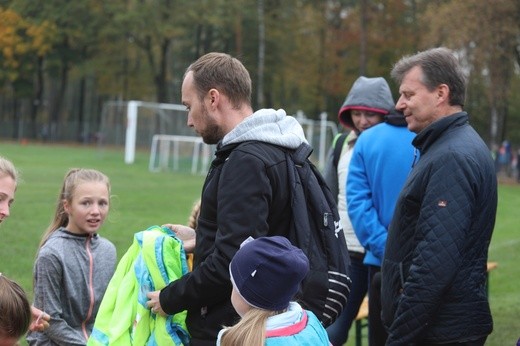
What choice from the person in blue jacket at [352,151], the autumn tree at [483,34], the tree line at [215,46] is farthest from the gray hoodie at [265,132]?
the tree line at [215,46]

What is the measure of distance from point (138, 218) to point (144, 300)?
13.9 metres

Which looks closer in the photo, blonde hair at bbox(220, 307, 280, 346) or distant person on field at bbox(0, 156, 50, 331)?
blonde hair at bbox(220, 307, 280, 346)

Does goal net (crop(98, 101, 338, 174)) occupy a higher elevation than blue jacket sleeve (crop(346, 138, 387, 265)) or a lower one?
lower

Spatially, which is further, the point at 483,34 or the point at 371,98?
the point at 483,34

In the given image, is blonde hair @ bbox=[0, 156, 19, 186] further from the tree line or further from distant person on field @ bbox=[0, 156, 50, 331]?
the tree line

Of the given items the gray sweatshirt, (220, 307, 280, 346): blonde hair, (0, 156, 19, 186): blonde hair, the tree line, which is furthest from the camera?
the tree line

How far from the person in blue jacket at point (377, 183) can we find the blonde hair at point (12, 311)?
291cm

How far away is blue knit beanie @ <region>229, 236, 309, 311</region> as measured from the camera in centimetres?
333

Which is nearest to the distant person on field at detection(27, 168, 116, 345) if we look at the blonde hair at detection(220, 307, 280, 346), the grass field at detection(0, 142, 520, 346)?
the blonde hair at detection(220, 307, 280, 346)

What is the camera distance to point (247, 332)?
317 centimetres

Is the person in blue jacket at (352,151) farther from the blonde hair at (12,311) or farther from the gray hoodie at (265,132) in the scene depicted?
the blonde hair at (12,311)

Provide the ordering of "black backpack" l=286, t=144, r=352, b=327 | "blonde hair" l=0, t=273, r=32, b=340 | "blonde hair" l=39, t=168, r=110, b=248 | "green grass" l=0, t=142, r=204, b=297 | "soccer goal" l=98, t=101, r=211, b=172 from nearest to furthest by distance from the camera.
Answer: "blonde hair" l=0, t=273, r=32, b=340 → "black backpack" l=286, t=144, r=352, b=327 → "blonde hair" l=39, t=168, r=110, b=248 → "green grass" l=0, t=142, r=204, b=297 → "soccer goal" l=98, t=101, r=211, b=172

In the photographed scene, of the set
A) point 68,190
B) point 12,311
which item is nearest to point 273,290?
point 12,311

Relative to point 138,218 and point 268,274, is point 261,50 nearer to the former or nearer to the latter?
point 138,218
